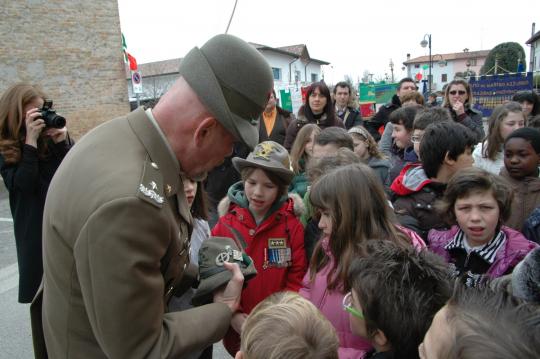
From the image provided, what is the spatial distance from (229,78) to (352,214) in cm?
92

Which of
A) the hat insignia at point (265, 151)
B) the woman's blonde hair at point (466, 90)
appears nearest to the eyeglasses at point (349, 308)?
the hat insignia at point (265, 151)

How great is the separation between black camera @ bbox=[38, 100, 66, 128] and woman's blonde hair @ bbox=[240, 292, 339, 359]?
2115mm

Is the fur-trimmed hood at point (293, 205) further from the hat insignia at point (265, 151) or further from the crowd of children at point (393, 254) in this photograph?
the hat insignia at point (265, 151)

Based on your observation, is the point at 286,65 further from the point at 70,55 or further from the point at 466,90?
the point at 466,90

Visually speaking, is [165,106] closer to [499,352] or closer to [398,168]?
[499,352]

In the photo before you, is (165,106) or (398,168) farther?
(398,168)

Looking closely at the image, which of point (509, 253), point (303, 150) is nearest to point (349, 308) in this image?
point (509, 253)

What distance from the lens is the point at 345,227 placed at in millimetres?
1840

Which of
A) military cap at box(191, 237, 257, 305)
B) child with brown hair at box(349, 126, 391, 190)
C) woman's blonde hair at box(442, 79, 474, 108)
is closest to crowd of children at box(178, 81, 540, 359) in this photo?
military cap at box(191, 237, 257, 305)

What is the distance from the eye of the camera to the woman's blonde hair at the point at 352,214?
6.00 feet

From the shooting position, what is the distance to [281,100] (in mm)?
10453

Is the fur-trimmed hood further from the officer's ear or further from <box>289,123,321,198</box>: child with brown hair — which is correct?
the officer's ear

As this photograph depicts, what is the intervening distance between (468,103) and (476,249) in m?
3.95

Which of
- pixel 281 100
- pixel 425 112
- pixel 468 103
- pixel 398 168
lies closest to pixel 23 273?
pixel 398 168
